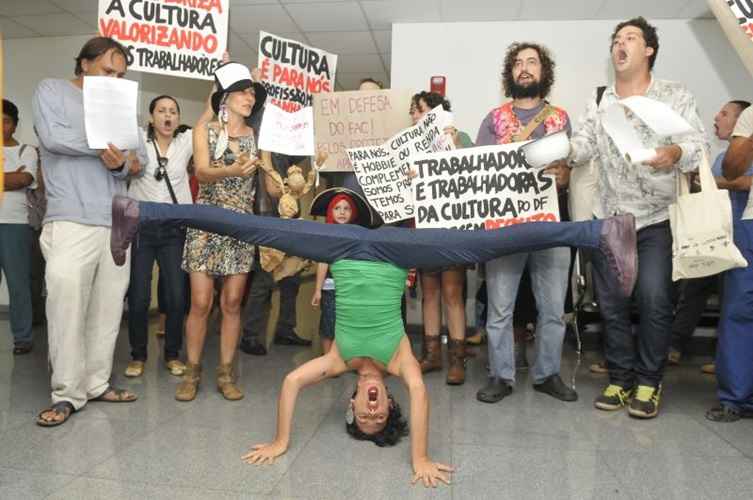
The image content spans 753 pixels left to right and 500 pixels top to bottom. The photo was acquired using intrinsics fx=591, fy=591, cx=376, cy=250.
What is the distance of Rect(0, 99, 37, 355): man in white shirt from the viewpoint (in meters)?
4.09

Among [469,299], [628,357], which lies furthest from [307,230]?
[469,299]

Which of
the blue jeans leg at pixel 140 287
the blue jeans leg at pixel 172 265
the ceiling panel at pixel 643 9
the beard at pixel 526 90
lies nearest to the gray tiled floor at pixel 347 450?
the blue jeans leg at pixel 140 287

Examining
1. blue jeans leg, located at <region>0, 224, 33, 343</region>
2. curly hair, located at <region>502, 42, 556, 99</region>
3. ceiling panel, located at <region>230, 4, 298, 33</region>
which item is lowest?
blue jeans leg, located at <region>0, 224, 33, 343</region>

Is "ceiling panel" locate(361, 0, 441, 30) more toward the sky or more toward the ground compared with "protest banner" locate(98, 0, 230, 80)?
more toward the sky

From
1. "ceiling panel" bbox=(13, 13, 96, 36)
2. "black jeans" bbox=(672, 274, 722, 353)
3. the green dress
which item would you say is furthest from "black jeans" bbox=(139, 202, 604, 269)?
"ceiling panel" bbox=(13, 13, 96, 36)

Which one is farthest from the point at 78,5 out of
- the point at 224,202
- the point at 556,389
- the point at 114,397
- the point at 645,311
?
the point at 645,311

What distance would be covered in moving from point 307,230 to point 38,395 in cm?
183

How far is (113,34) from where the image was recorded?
3484mm

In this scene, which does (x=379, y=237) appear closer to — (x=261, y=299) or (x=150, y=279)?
(x=150, y=279)

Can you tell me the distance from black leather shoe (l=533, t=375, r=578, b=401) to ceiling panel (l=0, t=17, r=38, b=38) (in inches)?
223

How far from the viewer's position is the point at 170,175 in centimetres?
332

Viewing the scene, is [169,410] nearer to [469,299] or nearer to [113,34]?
[113,34]

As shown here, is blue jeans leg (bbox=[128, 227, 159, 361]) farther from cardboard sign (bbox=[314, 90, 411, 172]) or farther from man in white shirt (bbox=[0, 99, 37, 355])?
cardboard sign (bbox=[314, 90, 411, 172])

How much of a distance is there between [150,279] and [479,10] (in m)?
3.34
